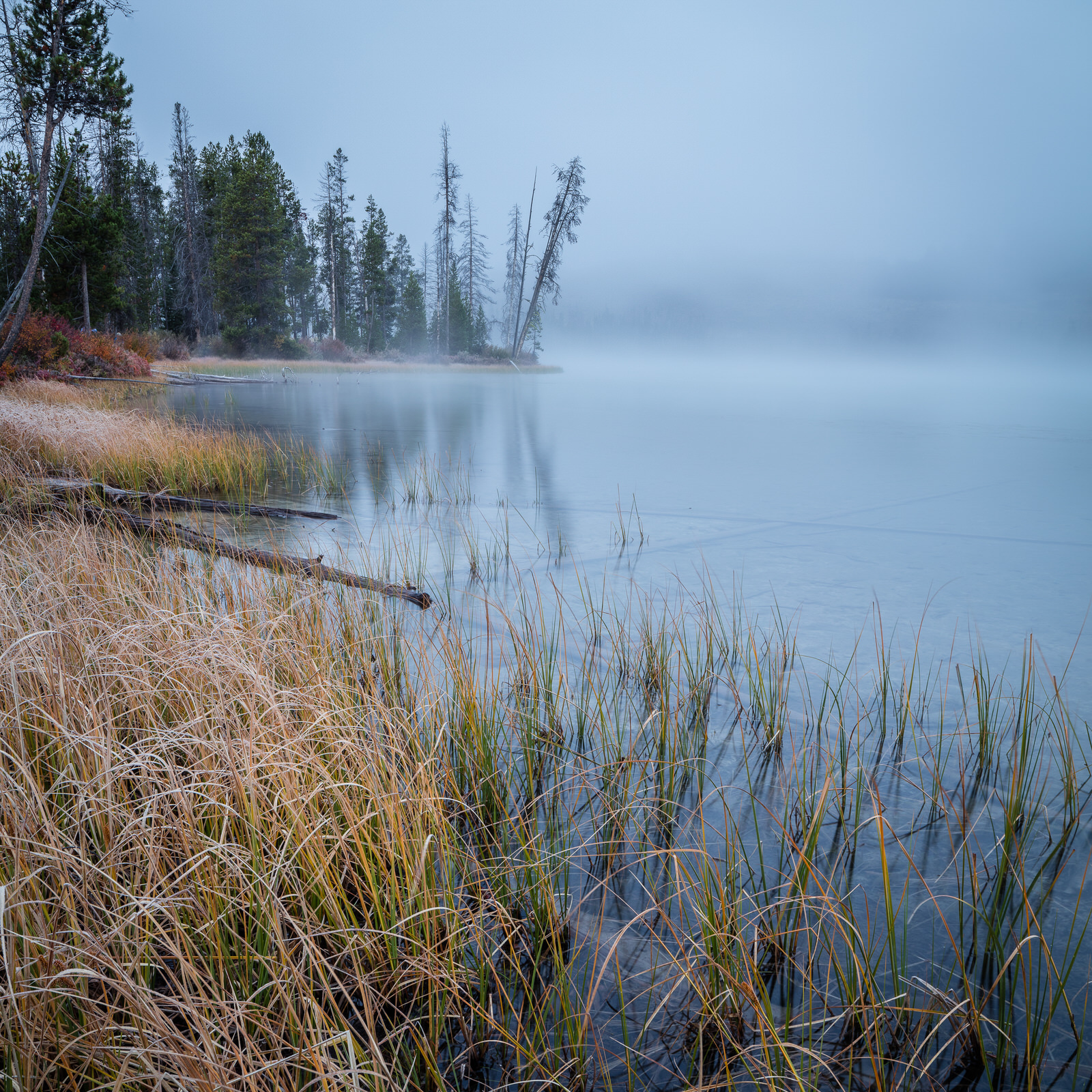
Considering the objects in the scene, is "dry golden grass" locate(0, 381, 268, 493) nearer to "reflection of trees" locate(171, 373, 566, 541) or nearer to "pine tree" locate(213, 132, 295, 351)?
"reflection of trees" locate(171, 373, 566, 541)

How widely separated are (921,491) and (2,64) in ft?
50.8

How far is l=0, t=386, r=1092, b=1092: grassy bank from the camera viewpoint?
1454 millimetres

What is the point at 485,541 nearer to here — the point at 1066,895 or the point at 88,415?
the point at 1066,895

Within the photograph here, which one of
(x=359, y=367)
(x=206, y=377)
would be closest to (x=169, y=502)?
(x=206, y=377)

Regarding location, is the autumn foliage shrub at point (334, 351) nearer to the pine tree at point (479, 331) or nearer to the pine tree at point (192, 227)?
the pine tree at point (192, 227)

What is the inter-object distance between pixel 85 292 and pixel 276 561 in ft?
83.9

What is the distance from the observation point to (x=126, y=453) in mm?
7660

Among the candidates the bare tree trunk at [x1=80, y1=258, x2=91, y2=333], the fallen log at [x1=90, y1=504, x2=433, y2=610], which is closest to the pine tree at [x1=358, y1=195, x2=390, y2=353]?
the bare tree trunk at [x1=80, y1=258, x2=91, y2=333]

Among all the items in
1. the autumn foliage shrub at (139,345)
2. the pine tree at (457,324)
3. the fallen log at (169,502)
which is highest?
the pine tree at (457,324)

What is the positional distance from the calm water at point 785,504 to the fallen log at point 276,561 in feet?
1.02

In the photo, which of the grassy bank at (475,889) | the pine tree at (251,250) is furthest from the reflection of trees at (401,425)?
the pine tree at (251,250)

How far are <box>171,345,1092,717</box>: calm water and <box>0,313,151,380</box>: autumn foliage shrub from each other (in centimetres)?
313

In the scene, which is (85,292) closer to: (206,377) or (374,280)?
(206,377)

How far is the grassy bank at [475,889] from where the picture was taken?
1454 millimetres
